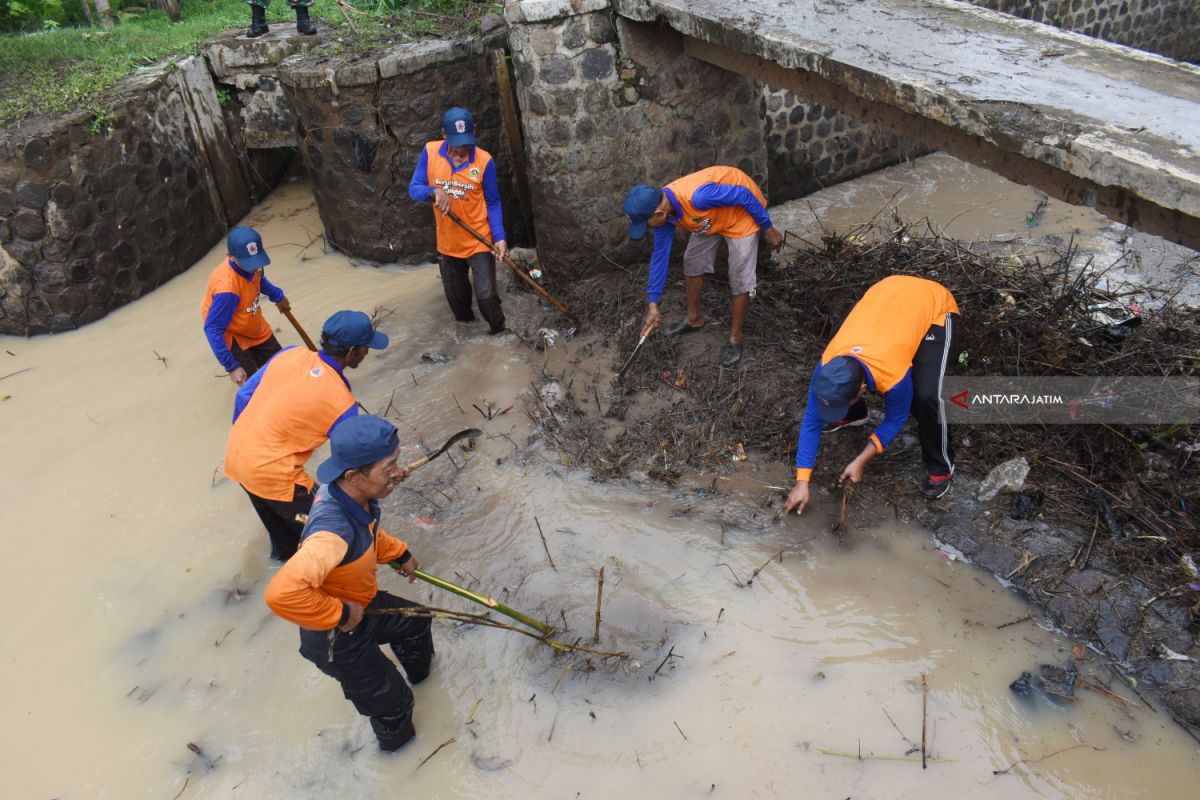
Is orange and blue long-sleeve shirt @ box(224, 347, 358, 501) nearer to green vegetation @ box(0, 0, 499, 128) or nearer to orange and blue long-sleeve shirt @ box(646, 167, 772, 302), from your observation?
orange and blue long-sleeve shirt @ box(646, 167, 772, 302)

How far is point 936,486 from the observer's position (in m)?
4.32

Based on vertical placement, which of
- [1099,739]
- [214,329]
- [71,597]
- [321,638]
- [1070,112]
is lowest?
[1099,739]

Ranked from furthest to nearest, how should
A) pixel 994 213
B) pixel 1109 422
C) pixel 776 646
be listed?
pixel 994 213, pixel 1109 422, pixel 776 646

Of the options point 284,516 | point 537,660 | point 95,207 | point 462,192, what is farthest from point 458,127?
point 537,660

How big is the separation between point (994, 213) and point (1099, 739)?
206 inches

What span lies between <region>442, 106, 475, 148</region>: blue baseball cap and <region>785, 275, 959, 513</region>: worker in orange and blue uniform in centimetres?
278

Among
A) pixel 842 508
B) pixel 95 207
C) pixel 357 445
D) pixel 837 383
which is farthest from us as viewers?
pixel 95 207

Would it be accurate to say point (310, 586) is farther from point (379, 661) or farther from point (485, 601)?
point (485, 601)

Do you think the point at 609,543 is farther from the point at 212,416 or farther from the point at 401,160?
the point at 401,160

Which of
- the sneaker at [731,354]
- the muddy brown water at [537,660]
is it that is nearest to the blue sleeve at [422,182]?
the muddy brown water at [537,660]

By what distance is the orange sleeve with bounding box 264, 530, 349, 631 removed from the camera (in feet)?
9.03

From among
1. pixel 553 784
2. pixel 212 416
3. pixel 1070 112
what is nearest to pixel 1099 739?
pixel 553 784

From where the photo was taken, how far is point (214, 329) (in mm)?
4762

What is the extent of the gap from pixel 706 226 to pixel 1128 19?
7370 mm
